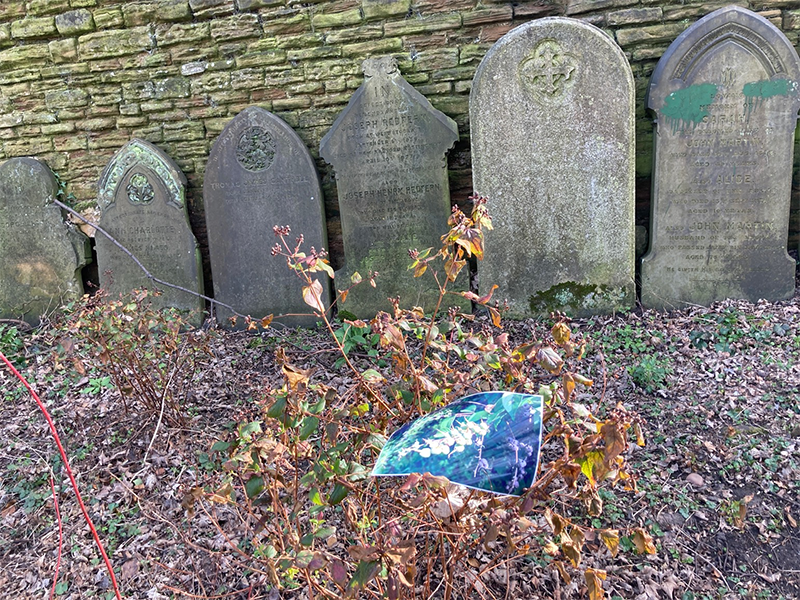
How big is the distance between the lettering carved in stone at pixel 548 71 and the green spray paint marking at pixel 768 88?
3.76ft

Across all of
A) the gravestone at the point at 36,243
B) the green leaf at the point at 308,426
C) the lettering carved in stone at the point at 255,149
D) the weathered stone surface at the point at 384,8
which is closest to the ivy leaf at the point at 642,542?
the green leaf at the point at 308,426

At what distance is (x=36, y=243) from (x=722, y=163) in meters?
5.51

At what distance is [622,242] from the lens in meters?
3.92

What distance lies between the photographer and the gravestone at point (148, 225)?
475cm

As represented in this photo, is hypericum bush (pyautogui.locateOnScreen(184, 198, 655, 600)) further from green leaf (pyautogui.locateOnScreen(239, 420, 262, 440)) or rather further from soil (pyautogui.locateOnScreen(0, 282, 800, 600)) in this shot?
soil (pyautogui.locateOnScreen(0, 282, 800, 600))

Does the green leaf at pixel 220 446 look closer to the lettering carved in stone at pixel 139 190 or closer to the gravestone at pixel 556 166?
the gravestone at pixel 556 166

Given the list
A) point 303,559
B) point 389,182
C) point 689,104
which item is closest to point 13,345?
point 389,182

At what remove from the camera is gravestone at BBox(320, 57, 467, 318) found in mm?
4215

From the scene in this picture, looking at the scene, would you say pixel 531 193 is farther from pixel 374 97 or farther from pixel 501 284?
pixel 374 97

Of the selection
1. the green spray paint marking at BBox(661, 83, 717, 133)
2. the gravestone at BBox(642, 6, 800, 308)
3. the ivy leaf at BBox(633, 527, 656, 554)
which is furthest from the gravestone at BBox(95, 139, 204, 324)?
the ivy leaf at BBox(633, 527, 656, 554)

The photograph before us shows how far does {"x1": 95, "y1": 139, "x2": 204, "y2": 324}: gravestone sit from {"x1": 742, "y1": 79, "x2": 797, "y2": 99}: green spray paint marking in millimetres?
4205

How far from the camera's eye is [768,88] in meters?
3.73

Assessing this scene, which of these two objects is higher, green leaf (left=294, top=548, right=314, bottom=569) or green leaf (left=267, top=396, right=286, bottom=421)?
green leaf (left=267, top=396, right=286, bottom=421)

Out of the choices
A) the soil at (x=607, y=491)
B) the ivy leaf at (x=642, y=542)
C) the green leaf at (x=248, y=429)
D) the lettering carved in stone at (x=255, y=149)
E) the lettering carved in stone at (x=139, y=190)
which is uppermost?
the lettering carved in stone at (x=255, y=149)
